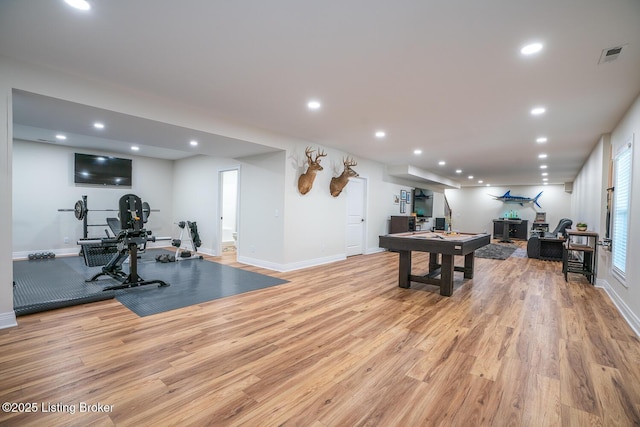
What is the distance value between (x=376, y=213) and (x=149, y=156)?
6.61m

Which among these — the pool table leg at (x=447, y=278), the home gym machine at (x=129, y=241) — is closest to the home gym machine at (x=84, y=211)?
the home gym machine at (x=129, y=241)

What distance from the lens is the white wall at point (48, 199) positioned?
6355mm

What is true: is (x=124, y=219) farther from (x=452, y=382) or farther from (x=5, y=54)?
(x=452, y=382)

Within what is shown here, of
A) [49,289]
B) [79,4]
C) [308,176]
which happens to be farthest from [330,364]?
[49,289]

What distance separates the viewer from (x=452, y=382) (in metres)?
2.02

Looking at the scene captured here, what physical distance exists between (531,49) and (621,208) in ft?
9.68

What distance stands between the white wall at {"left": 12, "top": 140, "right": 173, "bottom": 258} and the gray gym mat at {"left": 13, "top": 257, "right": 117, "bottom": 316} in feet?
4.42

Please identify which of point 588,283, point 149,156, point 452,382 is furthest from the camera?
point 149,156

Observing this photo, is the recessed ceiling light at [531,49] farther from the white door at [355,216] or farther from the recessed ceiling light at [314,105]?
the white door at [355,216]

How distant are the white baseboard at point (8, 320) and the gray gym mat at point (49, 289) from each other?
0.29 metres

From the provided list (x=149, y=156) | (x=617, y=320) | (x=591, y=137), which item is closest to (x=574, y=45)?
(x=617, y=320)

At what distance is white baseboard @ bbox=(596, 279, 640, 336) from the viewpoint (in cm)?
294

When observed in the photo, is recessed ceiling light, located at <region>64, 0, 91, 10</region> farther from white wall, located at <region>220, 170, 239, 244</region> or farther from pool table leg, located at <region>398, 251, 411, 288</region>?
white wall, located at <region>220, 170, 239, 244</region>

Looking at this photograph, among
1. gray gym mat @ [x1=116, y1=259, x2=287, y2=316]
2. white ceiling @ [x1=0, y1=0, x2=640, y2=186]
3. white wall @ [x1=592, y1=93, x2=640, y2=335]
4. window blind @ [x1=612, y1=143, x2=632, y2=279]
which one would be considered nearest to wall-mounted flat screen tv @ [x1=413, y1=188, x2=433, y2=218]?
white ceiling @ [x1=0, y1=0, x2=640, y2=186]
